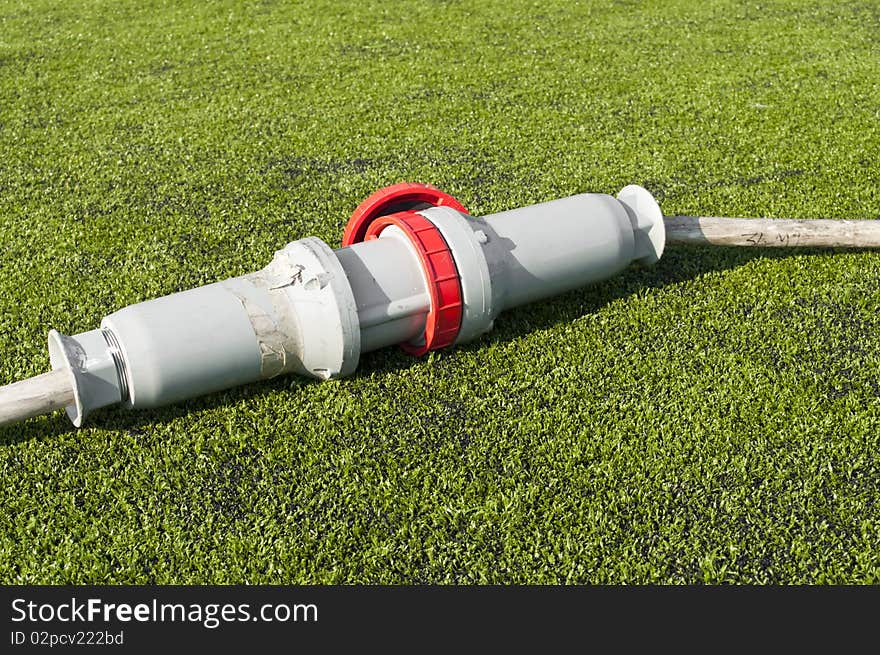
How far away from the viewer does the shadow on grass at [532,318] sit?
3406 mm

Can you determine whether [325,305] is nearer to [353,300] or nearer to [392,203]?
[353,300]

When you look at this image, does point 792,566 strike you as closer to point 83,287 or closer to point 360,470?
point 360,470

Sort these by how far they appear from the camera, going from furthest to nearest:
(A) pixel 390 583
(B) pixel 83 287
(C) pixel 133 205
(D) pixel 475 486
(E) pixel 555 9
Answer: (E) pixel 555 9 → (C) pixel 133 205 → (B) pixel 83 287 → (D) pixel 475 486 → (A) pixel 390 583

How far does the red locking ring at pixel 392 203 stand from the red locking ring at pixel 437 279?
0.36 meters

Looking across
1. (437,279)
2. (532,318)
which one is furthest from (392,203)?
(532,318)

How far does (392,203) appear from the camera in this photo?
409 centimetres

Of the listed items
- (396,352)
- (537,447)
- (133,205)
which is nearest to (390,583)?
(537,447)

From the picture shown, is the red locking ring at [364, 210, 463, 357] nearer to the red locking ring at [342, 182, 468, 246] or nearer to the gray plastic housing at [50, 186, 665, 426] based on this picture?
the gray plastic housing at [50, 186, 665, 426]

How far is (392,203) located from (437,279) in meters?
0.75

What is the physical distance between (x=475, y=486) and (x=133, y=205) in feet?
9.71

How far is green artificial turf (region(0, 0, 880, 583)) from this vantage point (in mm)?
2988

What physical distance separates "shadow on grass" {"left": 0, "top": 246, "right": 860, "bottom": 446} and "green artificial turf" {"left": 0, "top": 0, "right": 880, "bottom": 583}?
17 millimetres

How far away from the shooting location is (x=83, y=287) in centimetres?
426

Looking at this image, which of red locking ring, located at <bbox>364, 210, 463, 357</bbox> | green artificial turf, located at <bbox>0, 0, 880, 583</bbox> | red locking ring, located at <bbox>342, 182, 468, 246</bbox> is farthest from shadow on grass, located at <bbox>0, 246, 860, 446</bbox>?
red locking ring, located at <bbox>342, 182, 468, 246</bbox>
